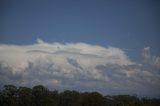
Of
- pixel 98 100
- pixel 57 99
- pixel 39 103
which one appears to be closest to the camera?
pixel 98 100

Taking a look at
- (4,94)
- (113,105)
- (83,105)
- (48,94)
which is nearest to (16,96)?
(4,94)

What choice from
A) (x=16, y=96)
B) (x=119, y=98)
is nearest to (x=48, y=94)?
(x=16, y=96)

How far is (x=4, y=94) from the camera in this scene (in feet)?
180

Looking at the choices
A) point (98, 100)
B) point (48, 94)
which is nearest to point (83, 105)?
point (98, 100)

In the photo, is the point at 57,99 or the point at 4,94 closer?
the point at 4,94

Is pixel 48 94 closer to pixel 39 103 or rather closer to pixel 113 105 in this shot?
pixel 39 103

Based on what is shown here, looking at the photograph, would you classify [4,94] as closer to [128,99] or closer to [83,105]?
[83,105]

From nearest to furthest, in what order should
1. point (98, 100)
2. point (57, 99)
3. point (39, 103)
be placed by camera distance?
point (98, 100) → point (39, 103) → point (57, 99)

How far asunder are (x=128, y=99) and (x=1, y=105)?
2644 cm

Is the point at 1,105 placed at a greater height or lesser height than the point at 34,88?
lesser

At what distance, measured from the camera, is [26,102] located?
54.6 metres

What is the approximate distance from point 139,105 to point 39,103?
18750 millimetres

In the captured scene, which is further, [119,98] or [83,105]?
[119,98]

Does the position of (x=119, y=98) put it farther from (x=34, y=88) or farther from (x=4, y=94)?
(x=4, y=94)
